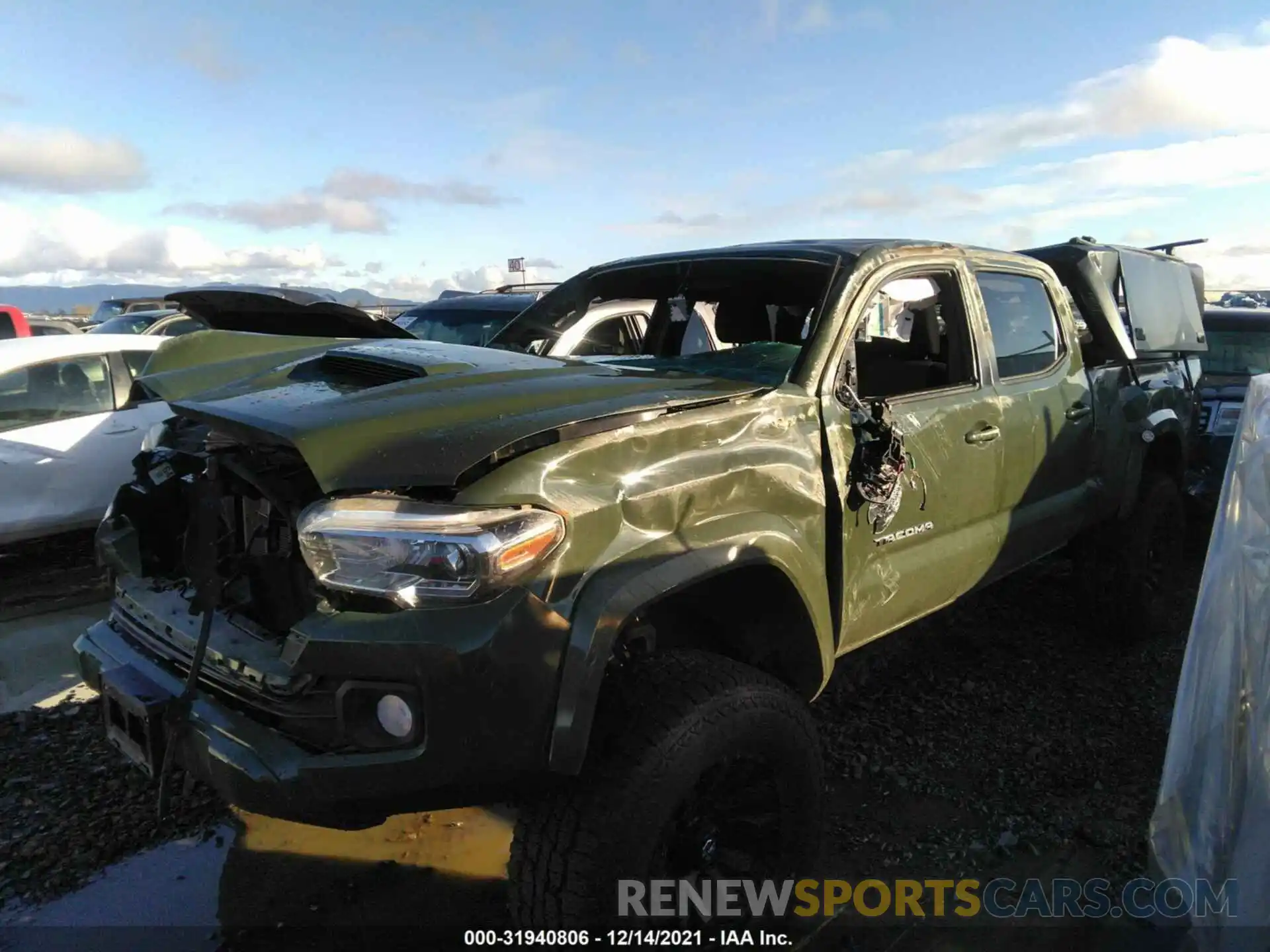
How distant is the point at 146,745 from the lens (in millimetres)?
2076

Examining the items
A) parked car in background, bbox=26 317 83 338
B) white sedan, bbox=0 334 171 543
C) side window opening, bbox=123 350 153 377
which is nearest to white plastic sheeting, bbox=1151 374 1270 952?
white sedan, bbox=0 334 171 543

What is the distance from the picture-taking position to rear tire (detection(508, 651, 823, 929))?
191 centimetres

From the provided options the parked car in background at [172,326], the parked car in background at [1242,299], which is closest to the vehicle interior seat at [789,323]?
the parked car in background at [172,326]

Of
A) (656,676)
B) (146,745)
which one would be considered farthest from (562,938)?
(146,745)

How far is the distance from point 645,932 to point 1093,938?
1375 millimetres

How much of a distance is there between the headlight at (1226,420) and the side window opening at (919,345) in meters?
3.39

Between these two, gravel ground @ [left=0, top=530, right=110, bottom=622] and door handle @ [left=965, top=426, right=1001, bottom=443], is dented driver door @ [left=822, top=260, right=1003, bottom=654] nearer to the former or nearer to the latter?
door handle @ [left=965, top=426, right=1001, bottom=443]

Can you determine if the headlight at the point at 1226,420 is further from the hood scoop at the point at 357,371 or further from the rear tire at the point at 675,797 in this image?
the hood scoop at the point at 357,371

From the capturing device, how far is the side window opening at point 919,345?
10.9 feet

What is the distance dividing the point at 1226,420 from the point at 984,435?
3.77 m

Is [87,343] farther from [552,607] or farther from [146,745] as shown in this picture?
[552,607]

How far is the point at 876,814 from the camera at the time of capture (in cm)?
306

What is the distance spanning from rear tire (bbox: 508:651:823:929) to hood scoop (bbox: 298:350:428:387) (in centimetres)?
98

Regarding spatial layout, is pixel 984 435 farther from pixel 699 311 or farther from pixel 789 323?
pixel 699 311
